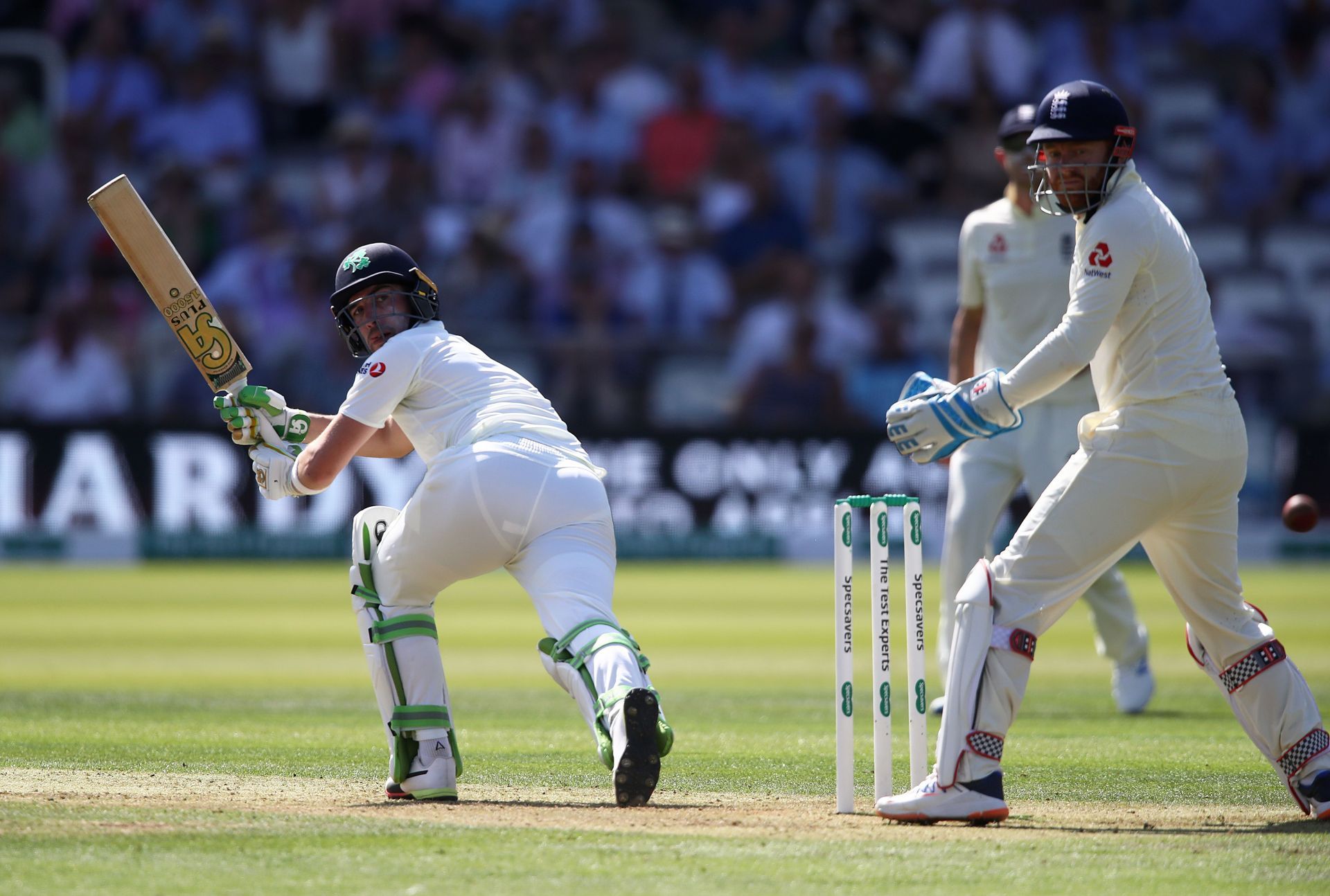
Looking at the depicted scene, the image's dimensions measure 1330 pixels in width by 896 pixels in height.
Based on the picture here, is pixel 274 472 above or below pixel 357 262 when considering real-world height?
below

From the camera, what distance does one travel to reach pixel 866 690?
771 centimetres

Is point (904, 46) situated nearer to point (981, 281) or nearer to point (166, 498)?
point (166, 498)

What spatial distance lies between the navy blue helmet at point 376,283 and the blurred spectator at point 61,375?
10.4 meters

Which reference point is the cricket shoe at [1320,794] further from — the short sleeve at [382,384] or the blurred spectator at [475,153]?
the blurred spectator at [475,153]

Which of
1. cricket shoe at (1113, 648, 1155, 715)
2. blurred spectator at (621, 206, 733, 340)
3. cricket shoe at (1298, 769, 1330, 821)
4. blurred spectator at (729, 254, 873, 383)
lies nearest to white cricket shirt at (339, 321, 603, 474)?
cricket shoe at (1298, 769, 1330, 821)

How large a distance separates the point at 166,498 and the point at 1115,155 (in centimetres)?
1146

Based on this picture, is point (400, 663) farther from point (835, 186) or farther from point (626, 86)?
point (626, 86)

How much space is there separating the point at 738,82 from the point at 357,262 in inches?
515

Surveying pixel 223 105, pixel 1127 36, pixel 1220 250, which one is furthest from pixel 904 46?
pixel 223 105

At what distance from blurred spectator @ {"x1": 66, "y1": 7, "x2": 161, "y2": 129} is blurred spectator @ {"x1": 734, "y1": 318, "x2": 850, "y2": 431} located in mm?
6922

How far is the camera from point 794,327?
14.8m

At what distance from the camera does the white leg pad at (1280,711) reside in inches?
176

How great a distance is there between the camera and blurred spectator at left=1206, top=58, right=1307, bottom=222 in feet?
55.6

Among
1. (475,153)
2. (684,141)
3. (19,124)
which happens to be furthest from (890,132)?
(19,124)
